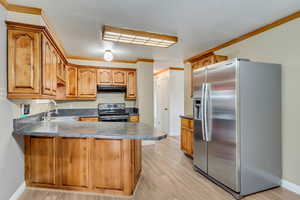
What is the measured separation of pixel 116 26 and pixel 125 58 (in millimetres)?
Result: 2084

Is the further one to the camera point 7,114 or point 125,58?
point 125,58

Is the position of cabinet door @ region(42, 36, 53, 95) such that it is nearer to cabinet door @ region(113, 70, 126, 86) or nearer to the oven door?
the oven door

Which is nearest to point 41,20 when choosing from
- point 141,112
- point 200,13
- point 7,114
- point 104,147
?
point 7,114

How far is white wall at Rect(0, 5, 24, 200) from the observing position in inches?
76.2

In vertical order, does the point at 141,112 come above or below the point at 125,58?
below

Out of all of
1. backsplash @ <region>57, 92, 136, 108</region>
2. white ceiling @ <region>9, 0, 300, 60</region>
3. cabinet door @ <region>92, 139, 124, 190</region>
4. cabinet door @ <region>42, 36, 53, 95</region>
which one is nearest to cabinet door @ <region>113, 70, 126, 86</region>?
backsplash @ <region>57, 92, 136, 108</region>

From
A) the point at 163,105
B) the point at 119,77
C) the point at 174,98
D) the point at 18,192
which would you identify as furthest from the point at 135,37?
the point at 163,105

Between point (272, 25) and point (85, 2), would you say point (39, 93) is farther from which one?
point (272, 25)

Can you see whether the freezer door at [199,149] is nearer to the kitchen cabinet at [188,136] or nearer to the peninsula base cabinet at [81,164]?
the kitchen cabinet at [188,136]

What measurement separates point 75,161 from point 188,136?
7.82 feet

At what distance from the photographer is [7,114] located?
2062mm

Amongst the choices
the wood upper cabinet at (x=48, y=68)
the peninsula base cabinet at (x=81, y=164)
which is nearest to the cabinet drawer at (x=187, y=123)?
the peninsula base cabinet at (x=81, y=164)

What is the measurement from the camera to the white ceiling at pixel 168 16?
2088 mm

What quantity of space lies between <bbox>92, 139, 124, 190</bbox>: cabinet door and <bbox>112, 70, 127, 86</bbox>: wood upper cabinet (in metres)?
2.81
